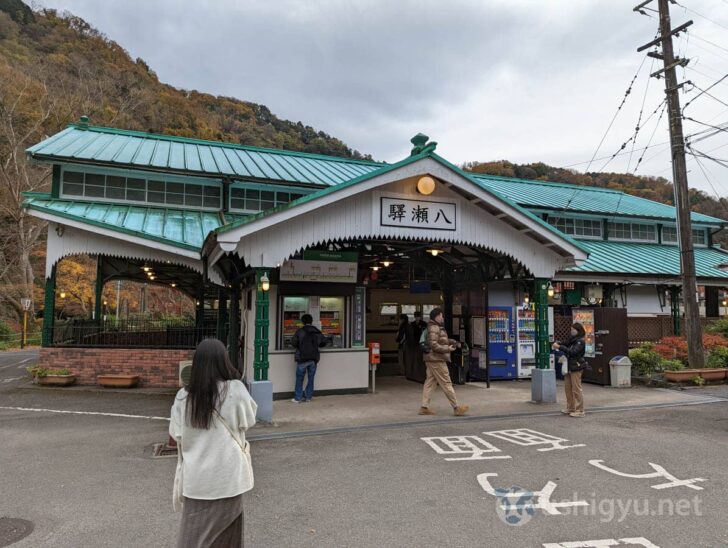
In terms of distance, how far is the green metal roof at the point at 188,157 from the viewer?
14.3 meters

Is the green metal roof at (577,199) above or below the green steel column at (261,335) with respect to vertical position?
above

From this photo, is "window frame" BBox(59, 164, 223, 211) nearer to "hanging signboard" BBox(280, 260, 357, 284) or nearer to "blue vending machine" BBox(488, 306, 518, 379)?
"hanging signboard" BBox(280, 260, 357, 284)

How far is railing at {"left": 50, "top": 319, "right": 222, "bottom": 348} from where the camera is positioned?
13060 millimetres

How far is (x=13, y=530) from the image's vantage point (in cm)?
436

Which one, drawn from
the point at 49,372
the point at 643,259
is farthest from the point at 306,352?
the point at 643,259

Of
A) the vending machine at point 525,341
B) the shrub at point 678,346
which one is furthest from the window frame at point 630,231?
the vending machine at point 525,341

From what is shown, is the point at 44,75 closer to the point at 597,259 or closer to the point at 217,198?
the point at 217,198

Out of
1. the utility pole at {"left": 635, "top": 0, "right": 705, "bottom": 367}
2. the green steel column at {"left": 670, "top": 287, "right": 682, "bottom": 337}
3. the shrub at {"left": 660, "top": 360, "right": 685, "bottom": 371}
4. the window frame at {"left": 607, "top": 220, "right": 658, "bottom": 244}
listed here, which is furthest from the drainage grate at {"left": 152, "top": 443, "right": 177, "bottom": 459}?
the window frame at {"left": 607, "top": 220, "right": 658, "bottom": 244}

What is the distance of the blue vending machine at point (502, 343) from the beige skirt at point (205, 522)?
36.8 ft

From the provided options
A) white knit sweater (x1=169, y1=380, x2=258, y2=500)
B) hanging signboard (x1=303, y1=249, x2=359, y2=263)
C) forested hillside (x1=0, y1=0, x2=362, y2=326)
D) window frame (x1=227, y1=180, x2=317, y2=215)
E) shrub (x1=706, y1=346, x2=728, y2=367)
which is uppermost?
forested hillside (x1=0, y1=0, x2=362, y2=326)

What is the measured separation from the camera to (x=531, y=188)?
21.7 m

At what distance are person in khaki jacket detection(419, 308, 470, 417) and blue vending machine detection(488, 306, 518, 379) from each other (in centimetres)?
465

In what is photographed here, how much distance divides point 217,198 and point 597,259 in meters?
13.2

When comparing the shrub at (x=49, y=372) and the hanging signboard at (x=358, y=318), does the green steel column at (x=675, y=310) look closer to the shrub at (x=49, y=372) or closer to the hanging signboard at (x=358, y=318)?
the hanging signboard at (x=358, y=318)
